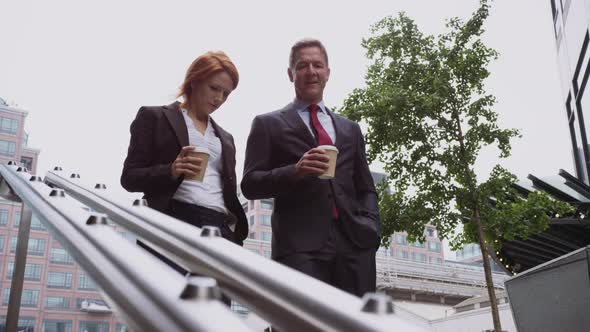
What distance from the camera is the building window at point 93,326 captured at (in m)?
1.23

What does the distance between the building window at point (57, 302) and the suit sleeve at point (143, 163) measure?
2.00 ft

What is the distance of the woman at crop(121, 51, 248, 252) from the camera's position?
227cm

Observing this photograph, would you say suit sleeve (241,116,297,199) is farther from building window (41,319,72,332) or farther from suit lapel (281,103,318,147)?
building window (41,319,72,332)

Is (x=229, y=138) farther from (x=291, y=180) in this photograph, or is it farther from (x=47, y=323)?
(x=47, y=323)

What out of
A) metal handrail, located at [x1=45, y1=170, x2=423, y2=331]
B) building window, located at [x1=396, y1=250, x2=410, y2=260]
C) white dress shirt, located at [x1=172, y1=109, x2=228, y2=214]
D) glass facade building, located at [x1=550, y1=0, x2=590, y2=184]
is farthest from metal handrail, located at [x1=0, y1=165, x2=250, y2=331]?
building window, located at [x1=396, y1=250, x2=410, y2=260]

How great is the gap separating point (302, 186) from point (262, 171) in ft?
Result: 0.60

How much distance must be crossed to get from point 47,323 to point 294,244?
0.92 metres

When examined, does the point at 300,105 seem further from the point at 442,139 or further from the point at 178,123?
the point at 442,139

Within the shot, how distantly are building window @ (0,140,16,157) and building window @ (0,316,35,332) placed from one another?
1028 inches

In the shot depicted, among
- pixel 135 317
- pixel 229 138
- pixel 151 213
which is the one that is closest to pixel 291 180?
pixel 229 138

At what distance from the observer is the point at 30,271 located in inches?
80.8

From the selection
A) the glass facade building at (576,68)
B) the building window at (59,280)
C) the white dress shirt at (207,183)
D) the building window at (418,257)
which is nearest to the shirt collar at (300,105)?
the white dress shirt at (207,183)

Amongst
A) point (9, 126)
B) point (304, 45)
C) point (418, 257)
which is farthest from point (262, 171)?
point (418, 257)

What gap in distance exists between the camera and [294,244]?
2.29 metres
